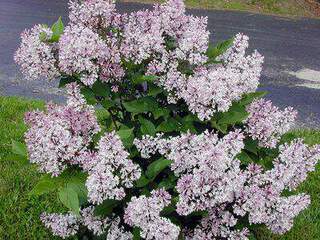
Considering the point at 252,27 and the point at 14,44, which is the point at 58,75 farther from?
the point at 252,27

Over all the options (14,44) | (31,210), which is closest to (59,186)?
(31,210)

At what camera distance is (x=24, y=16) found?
1526 centimetres

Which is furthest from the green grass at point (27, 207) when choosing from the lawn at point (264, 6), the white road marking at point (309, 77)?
the lawn at point (264, 6)

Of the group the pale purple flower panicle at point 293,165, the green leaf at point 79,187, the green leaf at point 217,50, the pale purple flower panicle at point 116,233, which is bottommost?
the pale purple flower panicle at point 116,233

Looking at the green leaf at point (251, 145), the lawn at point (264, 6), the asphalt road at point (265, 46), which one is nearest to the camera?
the green leaf at point (251, 145)

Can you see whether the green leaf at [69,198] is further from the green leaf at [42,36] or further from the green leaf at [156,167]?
the green leaf at [42,36]

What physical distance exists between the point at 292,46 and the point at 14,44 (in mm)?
7371

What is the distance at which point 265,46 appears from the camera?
14.2 meters

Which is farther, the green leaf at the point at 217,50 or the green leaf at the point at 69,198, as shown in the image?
the green leaf at the point at 217,50

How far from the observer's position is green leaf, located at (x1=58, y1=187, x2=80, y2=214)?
2803 mm

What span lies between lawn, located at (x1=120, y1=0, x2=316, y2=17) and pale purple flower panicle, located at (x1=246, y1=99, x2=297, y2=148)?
660 inches

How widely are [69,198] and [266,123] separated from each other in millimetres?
1330

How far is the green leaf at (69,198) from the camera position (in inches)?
110

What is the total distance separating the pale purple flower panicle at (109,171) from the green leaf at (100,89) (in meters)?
0.54
